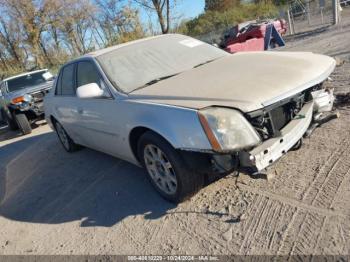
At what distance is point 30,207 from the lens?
13.6ft

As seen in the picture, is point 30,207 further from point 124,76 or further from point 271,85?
point 271,85

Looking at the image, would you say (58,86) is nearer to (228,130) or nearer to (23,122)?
(228,130)

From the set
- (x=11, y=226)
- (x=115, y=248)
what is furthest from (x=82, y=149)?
(x=115, y=248)

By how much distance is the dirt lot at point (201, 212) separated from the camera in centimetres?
254

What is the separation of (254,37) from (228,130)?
13214mm

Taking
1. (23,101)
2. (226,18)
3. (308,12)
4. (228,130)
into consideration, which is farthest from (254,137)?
(226,18)

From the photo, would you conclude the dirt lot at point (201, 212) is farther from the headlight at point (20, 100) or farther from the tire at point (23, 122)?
the headlight at point (20, 100)

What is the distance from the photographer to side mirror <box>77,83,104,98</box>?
357cm

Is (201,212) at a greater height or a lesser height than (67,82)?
lesser

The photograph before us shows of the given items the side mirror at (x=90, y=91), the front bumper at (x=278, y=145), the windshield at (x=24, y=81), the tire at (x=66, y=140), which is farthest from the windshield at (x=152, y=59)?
A: the windshield at (x=24, y=81)

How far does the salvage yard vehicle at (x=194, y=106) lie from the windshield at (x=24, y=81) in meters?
6.17

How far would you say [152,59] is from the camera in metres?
3.98

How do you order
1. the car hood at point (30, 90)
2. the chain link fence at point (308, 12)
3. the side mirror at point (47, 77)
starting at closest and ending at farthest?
the car hood at point (30, 90)
the side mirror at point (47, 77)
the chain link fence at point (308, 12)

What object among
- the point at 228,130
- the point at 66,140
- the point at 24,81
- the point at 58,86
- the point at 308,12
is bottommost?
the point at 308,12
